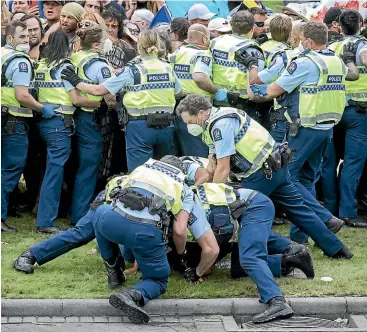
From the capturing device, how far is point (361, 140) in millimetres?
11484

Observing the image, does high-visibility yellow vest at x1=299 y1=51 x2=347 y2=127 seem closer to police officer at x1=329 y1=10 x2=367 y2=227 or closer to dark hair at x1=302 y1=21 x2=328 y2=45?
dark hair at x1=302 y1=21 x2=328 y2=45

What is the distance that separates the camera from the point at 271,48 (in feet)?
37.9

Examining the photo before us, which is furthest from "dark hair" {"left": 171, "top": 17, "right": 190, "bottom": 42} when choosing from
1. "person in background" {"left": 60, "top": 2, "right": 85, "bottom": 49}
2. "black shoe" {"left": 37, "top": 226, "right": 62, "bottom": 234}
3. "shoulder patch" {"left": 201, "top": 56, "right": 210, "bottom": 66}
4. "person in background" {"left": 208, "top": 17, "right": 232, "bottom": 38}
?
"black shoe" {"left": 37, "top": 226, "right": 62, "bottom": 234}

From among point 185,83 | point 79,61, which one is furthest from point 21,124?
point 185,83

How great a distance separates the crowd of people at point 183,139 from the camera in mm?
8375

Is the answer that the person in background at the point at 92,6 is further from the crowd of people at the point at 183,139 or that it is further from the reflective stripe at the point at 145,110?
the reflective stripe at the point at 145,110

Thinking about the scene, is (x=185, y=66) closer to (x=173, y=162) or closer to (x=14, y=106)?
(x=14, y=106)

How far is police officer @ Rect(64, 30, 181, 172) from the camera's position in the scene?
1040 centimetres

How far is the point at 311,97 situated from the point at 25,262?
10.8 ft

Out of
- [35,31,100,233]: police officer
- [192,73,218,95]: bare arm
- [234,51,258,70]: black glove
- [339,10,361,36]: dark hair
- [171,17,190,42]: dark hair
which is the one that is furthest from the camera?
[171,17,190,42]: dark hair

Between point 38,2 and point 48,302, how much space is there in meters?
6.18

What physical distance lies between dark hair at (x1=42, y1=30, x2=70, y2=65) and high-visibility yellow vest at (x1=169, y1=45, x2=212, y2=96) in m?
1.23

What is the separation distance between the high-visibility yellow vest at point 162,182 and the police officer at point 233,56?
3071 mm

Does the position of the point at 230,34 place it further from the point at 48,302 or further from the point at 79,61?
the point at 48,302
